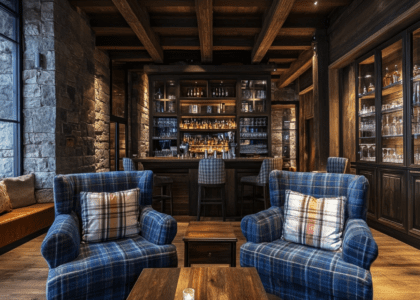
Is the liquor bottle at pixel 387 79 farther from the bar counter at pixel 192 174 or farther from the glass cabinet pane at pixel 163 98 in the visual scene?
the glass cabinet pane at pixel 163 98

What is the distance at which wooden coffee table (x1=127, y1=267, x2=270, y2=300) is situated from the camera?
139cm

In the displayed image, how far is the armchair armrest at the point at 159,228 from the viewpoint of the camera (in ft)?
6.95

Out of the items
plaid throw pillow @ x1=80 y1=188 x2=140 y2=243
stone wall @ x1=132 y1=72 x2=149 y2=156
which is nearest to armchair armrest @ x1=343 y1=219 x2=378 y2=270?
plaid throw pillow @ x1=80 y1=188 x2=140 y2=243

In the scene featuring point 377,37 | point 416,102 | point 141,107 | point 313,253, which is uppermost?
point 377,37

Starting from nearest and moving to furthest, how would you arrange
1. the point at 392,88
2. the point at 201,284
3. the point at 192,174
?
the point at 201,284 < the point at 392,88 < the point at 192,174

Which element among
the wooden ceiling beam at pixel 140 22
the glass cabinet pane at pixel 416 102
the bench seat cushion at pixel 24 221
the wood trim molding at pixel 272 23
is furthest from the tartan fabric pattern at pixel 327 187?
the wooden ceiling beam at pixel 140 22

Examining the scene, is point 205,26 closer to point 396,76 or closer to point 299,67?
point 396,76

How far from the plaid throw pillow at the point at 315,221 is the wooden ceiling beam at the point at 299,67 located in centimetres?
485

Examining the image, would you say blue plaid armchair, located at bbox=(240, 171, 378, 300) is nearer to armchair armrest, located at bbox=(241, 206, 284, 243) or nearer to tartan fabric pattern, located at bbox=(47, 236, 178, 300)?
armchair armrest, located at bbox=(241, 206, 284, 243)

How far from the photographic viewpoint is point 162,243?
2117mm

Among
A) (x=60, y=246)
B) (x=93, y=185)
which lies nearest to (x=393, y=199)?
(x=93, y=185)

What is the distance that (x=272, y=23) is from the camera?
4.54m

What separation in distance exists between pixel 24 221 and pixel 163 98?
424 centimetres

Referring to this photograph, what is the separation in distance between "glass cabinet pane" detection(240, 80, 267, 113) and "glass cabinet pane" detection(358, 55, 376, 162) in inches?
101
